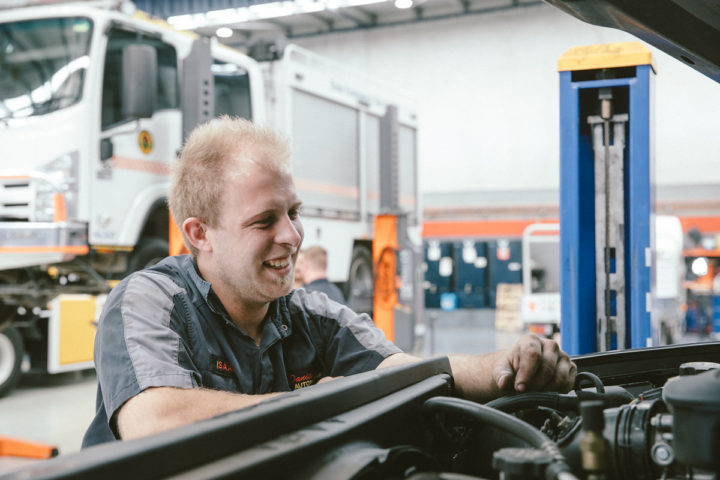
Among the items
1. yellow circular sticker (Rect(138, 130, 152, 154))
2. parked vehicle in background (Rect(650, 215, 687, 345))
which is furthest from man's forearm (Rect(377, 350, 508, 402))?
parked vehicle in background (Rect(650, 215, 687, 345))

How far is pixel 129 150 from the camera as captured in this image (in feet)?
18.1

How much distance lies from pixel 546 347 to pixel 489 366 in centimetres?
12

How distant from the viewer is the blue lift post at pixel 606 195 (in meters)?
2.95

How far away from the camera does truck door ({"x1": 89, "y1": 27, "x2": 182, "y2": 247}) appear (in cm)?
536

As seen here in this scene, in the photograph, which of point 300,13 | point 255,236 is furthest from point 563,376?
point 300,13

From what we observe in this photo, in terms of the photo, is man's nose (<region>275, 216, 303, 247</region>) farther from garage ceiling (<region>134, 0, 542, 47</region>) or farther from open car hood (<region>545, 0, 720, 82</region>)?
garage ceiling (<region>134, 0, 542, 47</region>)

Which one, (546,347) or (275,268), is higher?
(275,268)

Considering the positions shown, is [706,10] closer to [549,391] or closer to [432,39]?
[549,391]

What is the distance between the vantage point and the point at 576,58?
3.00 m

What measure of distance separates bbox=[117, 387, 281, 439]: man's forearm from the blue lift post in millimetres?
2037

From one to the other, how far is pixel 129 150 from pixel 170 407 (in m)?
4.59

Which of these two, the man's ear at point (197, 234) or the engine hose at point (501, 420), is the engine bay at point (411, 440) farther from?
the man's ear at point (197, 234)

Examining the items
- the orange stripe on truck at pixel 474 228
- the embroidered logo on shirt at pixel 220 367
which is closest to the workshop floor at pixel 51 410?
the embroidered logo on shirt at pixel 220 367

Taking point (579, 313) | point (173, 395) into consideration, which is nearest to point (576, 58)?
point (579, 313)
